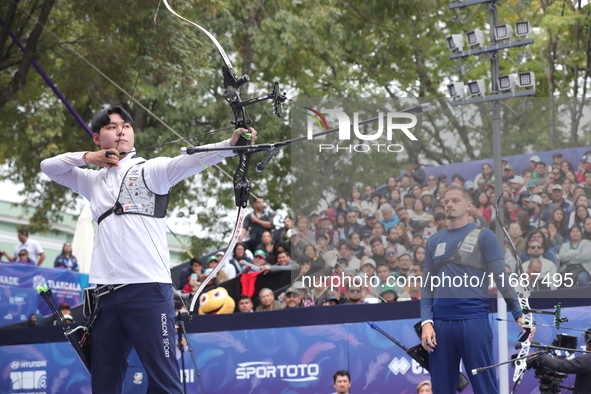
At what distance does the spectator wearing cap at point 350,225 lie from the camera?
6.34m

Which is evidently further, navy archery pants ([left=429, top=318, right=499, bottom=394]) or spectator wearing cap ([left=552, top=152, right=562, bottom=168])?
spectator wearing cap ([left=552, top=152, right=562, bottom=168])

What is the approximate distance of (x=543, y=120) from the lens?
6699mm

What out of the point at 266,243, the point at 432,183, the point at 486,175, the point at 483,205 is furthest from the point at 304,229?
the point at 266,243

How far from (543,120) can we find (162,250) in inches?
147

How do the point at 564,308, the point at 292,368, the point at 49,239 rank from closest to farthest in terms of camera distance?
the point at 564,308, the point at 292,368, the point at 49,239

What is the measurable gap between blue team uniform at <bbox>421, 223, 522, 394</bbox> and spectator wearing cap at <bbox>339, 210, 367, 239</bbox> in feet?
2.39

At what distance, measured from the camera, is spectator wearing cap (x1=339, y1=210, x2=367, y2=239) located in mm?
6344

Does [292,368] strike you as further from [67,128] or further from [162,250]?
[67,128]

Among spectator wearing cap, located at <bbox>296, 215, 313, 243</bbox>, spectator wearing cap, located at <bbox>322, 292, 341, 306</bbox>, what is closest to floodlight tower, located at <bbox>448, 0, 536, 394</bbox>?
spectator wearing cap, located at <bbox>296, 215, 313, 243</bbox>

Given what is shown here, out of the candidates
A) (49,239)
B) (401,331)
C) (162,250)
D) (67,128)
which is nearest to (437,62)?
(67,128)

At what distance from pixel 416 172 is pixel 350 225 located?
0.63 m

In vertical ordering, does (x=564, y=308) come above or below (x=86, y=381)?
above

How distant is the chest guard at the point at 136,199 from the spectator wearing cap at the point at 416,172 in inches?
104

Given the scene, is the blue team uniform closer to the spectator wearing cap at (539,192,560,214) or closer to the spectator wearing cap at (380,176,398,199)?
the spectator wearing cap at (380,176,398,199)
